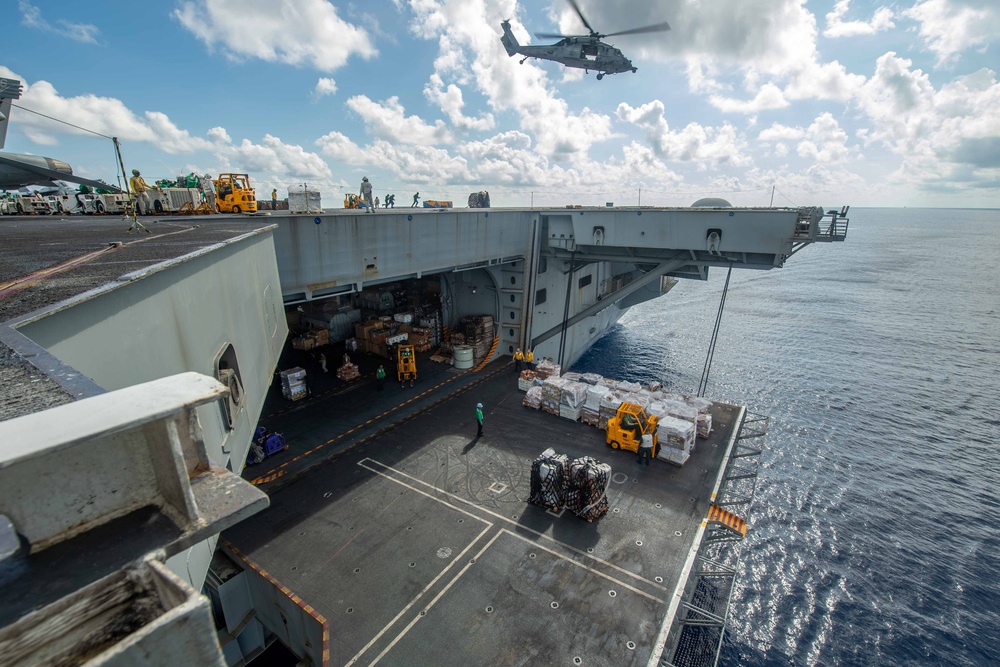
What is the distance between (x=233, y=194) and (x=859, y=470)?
31.9m

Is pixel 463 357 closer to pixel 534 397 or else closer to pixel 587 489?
pixel 534 397

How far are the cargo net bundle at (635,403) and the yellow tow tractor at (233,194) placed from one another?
1469cm

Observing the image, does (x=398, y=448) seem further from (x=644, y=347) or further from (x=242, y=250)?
(x=644, y=347)

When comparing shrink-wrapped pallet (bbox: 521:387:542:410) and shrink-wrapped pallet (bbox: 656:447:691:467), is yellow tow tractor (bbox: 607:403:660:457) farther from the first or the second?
shrink-wrapped pallet (bbox: 521:387:542:410)

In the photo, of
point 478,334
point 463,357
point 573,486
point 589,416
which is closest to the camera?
point 573,486

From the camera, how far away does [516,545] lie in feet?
39.2

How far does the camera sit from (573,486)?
13.1 meters

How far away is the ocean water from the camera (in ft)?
45.7

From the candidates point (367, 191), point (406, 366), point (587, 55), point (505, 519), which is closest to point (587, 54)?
point (587, 55)

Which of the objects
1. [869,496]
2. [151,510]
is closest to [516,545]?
[151,510]

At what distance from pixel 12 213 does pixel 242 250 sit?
96.7 feet

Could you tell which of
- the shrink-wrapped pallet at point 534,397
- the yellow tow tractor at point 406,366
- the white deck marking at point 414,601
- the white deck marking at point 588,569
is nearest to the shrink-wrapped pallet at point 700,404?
the shrink-wrapped pallet at point 534,397

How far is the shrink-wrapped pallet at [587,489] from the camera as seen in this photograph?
498 inches

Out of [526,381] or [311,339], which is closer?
[526,381]
